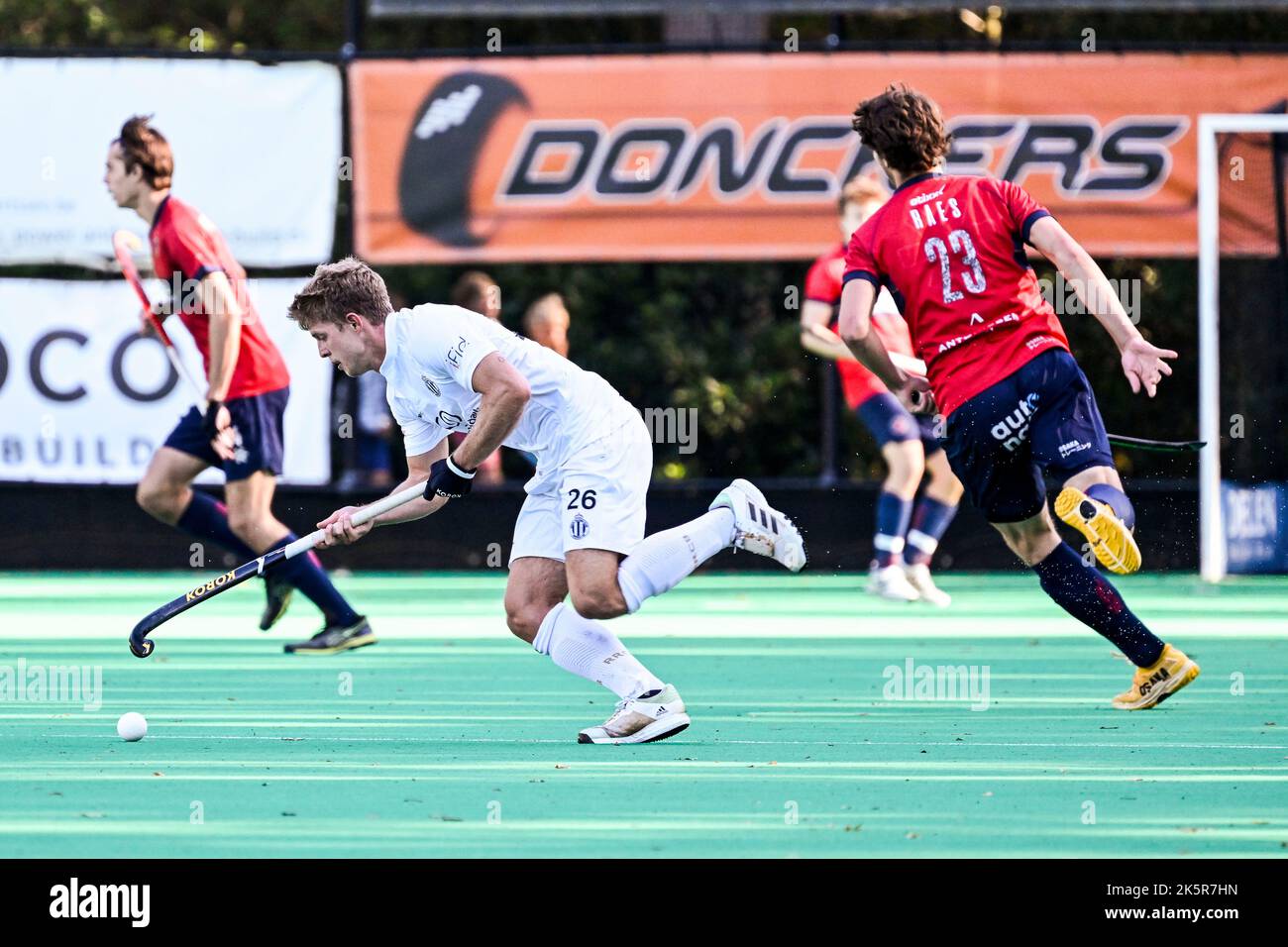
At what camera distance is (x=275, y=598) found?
27.2ft

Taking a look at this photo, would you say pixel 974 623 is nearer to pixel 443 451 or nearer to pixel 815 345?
pixel 815 345

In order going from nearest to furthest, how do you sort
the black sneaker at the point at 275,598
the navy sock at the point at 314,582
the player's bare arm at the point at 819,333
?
1. the navy sock at the point at 314,582
2. the black sneaker at the point at 275,598
3. the player's bare arm at the point at 819,333

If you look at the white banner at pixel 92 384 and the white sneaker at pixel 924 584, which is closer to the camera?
the white sneaker at pixel 924 584

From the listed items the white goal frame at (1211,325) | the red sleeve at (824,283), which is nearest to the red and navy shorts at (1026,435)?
the red sleeve at (824,283)

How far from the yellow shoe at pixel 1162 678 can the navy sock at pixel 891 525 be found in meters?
4.05

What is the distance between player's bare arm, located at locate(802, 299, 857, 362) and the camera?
Result: 32.4 ft

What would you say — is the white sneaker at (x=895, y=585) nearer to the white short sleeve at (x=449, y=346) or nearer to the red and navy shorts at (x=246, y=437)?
the red and navy shorts at (x=246, y=437)

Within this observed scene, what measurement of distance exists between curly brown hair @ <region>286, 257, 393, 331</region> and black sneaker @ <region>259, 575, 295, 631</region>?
272cm

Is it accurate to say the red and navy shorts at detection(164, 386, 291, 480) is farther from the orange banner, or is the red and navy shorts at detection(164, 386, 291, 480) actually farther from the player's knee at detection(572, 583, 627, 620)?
the orange banner

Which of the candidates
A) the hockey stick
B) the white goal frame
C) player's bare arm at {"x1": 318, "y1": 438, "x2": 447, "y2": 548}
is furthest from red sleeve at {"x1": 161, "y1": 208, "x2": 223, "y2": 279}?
the white goal frame

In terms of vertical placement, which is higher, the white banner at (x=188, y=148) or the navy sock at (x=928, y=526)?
the white banner at (x=188, y=148)

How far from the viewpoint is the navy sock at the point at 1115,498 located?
564 centimetres

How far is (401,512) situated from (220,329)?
2158 millimetres
